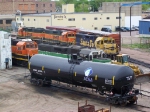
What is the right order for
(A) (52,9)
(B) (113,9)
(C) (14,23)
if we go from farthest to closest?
(A) (52,9)
(B) (113,9)
(C) (14,23)

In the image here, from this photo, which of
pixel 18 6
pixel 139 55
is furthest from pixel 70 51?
pixel 18 6

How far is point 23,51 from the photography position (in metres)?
39.0

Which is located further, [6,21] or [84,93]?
[6,21]

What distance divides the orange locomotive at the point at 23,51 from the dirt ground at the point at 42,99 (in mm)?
6570

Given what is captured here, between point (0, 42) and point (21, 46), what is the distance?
93.5 inches

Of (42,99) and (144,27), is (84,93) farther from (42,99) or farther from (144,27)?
Answer: (144,27)

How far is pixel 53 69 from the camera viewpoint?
27.8 meters

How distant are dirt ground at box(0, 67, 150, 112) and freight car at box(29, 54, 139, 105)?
0.88m

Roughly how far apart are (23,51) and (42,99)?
43.9 feet

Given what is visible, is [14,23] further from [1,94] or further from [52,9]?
[1,94]

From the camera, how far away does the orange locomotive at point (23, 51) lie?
127 ft

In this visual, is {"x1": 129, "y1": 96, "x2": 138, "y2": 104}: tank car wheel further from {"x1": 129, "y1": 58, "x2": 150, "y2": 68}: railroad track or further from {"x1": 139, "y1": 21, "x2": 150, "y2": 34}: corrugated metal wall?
{"x1": 139, "y1": 21, "x2": 150, "y2": 34}: corrugated metal wall

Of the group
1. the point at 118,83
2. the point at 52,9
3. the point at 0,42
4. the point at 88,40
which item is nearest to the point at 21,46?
the point at 0,42

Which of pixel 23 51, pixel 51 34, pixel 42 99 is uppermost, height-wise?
pixel 51 34
